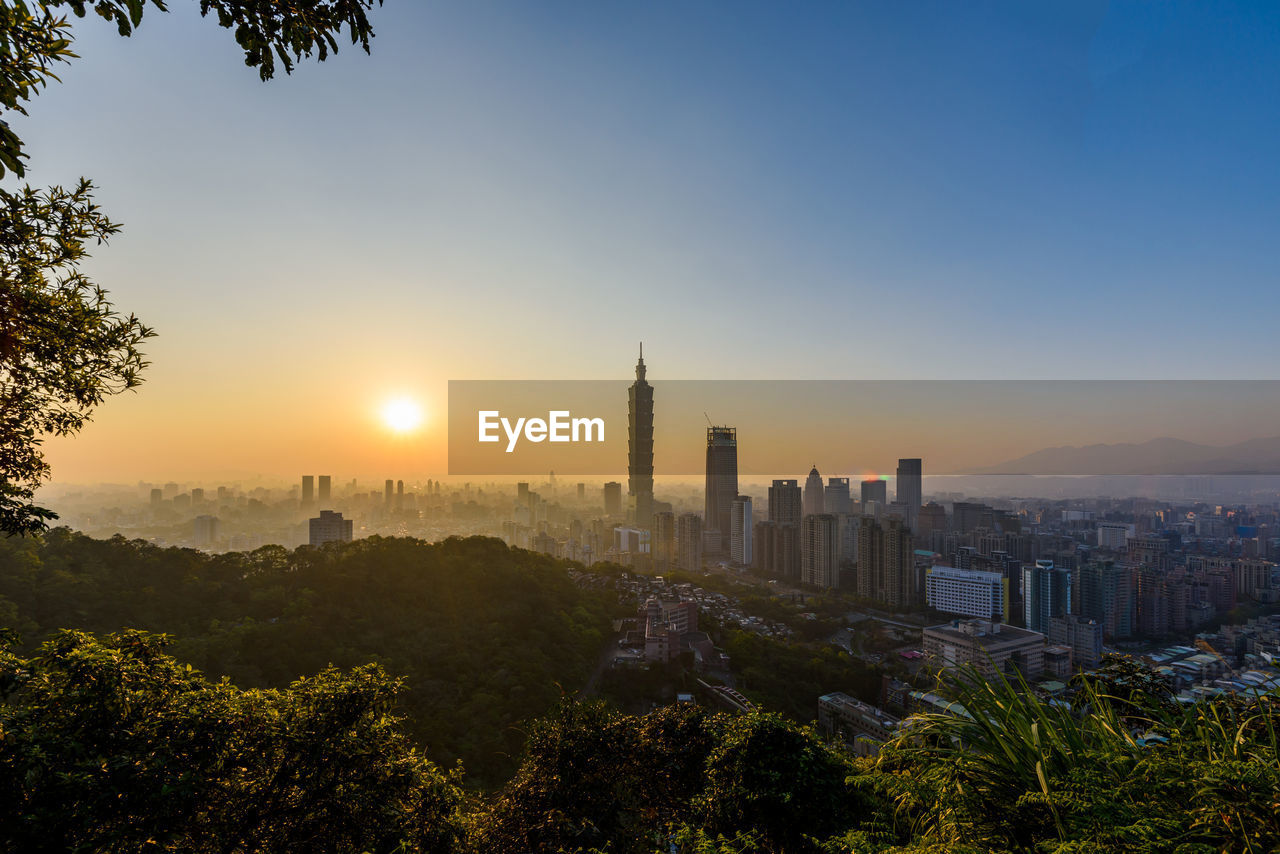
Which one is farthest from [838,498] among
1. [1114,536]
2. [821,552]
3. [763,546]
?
[1114,536]

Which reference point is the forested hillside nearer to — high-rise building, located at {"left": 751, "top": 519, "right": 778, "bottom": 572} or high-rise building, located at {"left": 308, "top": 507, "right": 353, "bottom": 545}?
high-rise building, located at {"left": 308, "top": 507, "right": 353, "bottom": 545}

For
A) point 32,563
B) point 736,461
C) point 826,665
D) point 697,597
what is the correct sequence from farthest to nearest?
point 736,461 → point 697,597 → point 826,665 → point 32,563

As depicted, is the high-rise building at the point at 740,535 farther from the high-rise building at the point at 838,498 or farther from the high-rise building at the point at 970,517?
the high-rise building at the point at 970,517

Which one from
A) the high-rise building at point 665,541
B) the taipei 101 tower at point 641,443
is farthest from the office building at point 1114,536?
the taipei 101 tower at point 641,443

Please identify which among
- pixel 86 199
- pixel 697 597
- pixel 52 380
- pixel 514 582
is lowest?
pixel 697 597

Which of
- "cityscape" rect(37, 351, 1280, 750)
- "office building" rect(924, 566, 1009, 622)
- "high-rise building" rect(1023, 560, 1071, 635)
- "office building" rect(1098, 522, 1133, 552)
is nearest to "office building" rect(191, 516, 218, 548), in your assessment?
"cityscape" rect(37, 351, 1280, 750)

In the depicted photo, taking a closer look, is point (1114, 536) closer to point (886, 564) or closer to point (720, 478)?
point (886, 564)

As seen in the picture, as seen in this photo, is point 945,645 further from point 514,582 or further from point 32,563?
point 32,563

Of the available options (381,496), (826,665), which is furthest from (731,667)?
(381,496)

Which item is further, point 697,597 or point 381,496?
point 381,496
